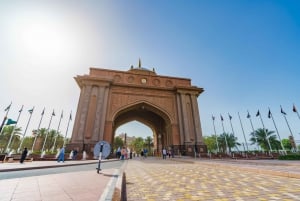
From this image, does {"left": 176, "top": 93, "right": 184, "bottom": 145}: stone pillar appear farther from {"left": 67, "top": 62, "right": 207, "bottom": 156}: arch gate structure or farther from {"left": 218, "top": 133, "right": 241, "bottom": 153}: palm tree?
{"left": 218, "top": 133, "right": 241, "bottom": 153}: palm tree

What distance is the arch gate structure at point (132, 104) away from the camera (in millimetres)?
19156

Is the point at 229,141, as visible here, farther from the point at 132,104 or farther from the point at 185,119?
the point at 132,104

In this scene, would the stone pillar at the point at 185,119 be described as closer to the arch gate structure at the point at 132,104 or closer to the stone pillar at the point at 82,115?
the arch gate structure at the point at 132,104

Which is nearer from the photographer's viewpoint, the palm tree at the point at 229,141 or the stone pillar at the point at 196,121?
Result: the stone pillar at the point at 196,121

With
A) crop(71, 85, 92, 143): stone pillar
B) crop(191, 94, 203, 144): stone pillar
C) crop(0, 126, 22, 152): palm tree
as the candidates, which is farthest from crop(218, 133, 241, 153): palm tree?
crop(0, 126, 22, 152): palm tree

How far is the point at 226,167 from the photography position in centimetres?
707

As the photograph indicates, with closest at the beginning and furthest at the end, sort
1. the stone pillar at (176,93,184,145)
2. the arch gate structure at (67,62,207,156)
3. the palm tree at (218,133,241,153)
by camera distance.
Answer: the arch gate structure at (67,62,207,156) → the stone pillar at (176,93,184,145) → the palm tree at (218,133,241,153)

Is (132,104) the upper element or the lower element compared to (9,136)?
upper

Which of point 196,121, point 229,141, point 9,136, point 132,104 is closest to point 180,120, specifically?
point 196,121

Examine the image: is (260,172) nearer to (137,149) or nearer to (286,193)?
(286,193)

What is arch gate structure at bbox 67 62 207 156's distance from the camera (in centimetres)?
1916

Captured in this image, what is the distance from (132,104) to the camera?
72.7ft

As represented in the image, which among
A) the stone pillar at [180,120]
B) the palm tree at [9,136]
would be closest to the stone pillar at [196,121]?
the stone pillar at [180,120]

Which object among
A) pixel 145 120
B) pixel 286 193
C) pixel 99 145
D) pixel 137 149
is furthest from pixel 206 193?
pixel 137 149
